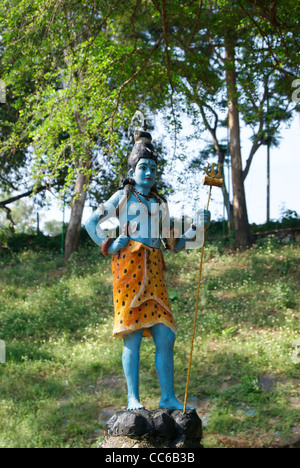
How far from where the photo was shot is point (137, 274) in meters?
4.26

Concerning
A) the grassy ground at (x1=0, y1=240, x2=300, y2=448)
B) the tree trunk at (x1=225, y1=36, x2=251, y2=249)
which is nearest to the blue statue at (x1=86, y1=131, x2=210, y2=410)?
the grassy ground at (x1=0, y1=240, x2=300, y2=448)

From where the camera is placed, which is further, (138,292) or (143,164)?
(143,164)

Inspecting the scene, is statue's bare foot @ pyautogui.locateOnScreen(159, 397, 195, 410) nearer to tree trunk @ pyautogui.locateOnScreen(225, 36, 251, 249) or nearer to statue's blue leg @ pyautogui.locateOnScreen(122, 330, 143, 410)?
statue's blue leg @ pyautogui.locateOnScreen(122, 330, 143, 410)

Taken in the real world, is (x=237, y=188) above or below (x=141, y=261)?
above

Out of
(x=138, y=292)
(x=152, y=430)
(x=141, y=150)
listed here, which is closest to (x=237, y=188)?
(x=141, y=150)

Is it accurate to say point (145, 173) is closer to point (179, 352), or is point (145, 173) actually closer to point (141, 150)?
point (141, 150)

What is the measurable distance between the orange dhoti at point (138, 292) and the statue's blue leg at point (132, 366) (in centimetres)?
9

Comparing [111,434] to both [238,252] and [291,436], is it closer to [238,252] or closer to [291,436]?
[291,436]

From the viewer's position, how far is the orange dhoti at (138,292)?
4.17m

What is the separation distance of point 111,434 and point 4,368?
508 cm

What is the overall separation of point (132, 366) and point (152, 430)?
0.51 m

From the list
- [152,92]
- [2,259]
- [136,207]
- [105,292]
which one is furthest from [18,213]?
[136,207]

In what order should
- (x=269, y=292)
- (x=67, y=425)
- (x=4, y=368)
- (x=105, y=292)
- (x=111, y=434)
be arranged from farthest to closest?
(x=105, y=292) < (x=269, y=292) < (x=4, y=368) < (x=67, y=425) < (x=111, y=434)

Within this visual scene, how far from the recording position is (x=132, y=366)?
4121mm
